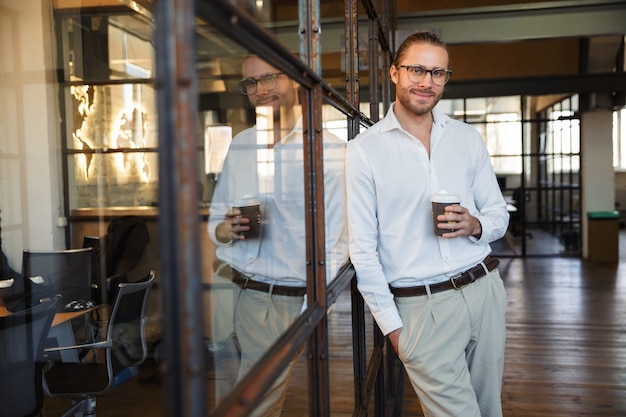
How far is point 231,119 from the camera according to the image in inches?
60.5

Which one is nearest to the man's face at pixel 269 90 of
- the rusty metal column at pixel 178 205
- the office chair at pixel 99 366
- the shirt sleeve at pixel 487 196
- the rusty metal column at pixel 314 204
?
the rusty metal column at pixel 314 204

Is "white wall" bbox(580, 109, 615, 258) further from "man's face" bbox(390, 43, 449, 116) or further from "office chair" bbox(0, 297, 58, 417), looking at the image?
"office chair" bbox(0, 297, 58, 417)

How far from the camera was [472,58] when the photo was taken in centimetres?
1135

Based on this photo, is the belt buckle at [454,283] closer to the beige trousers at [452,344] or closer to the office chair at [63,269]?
the beige trousers at [452,344]

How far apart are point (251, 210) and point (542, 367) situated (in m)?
4.03

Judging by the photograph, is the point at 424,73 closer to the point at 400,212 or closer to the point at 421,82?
the point at 421,82

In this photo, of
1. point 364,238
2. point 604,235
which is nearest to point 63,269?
point 364,238

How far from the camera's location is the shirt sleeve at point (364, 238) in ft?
6.97

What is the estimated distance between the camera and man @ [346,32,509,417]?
6.98 ft

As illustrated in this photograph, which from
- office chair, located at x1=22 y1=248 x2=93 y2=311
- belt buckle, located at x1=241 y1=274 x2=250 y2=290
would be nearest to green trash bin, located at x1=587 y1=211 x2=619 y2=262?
office chair, located at x1=22 y1=248 x2=93 y2=311

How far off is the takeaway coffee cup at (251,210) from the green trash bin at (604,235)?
10581mm

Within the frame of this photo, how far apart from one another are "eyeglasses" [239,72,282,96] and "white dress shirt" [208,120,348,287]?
9cm

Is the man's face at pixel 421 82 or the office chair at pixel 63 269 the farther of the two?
the office chair at pixel 63 269

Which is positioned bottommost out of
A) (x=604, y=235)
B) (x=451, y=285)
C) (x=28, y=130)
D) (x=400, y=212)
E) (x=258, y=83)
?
(x=604, y=235)
